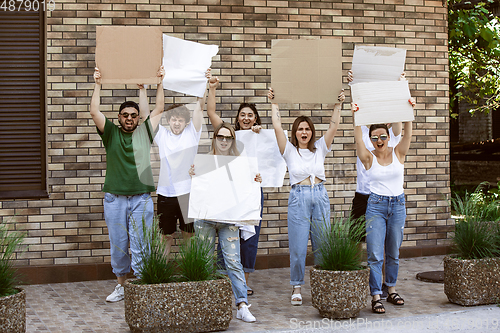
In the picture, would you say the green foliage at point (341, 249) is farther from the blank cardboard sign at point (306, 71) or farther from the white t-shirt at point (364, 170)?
the blank cardboard sign at point (306, 71)

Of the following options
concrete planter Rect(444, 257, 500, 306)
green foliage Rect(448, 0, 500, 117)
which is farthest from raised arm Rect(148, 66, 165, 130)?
green foliage Rect(448, 0, 500, 117)

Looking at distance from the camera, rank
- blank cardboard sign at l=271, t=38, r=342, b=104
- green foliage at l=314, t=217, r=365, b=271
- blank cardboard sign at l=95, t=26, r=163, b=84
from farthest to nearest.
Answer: blank cardboard sign at l=271, t=38, r=342, b=104 → blank cardboard sign at l=95, t=26, r=163, b=84 → green foliage at l=314, t=217, r=365, b=271

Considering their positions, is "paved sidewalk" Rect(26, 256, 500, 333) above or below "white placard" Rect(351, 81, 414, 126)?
below

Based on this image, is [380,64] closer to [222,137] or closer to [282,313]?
[222,137]

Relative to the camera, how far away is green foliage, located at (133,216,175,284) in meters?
4.05

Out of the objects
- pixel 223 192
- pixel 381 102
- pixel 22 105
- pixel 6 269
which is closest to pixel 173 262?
pixel 223 192

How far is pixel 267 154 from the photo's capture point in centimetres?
527

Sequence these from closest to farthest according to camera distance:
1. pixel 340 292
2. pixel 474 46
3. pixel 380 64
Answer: pixel 340 292
pixel 380 64
pixel 474 46

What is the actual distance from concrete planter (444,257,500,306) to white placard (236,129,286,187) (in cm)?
192

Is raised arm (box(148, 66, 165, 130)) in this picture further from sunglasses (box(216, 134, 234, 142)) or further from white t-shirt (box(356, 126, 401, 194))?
white t-shirt (box(356, 126, 401, 194))

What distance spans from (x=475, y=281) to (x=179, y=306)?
9.13ft

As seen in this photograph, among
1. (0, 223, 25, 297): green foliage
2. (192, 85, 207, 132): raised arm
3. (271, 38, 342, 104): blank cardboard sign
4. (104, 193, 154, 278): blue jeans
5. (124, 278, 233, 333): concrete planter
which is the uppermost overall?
(271, 38, 342, 104): blank cardboard sign

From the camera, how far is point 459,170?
1877cm

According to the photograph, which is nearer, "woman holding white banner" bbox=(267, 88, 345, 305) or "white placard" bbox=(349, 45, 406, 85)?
"white placard" bbox=(349, 45, 406, 85)
